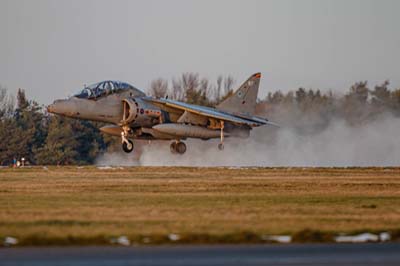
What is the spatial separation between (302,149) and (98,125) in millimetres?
19804

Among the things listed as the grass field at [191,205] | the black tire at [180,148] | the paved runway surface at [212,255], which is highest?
the black tire at [180,148]

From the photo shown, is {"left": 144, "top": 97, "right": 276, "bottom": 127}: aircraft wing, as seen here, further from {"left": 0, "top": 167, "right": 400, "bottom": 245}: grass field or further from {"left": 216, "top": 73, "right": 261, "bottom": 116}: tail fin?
{"left": 0, "top": 167, "right": 400, "bottom": 245}: grass field

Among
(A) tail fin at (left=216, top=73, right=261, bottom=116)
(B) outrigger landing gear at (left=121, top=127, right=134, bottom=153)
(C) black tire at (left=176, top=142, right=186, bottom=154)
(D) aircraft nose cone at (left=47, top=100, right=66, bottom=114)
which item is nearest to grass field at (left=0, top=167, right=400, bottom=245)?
(D) aircraft nose cone at (left=47, top=100, right=66, bottom=114)

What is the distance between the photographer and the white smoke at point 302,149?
4491 centimetres

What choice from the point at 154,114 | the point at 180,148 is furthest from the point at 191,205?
the point at 180,148

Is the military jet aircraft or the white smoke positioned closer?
the military jet aircraft

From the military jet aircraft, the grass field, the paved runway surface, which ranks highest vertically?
the military jet aircraft

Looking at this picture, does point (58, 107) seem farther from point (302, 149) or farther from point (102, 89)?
point (302, 149)

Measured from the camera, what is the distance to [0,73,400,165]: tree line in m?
47.3

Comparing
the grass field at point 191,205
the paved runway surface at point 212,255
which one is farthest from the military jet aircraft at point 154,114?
the paved runway surface at point 212,255

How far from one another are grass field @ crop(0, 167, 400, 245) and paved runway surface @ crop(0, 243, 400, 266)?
2.49ft

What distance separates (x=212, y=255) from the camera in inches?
489

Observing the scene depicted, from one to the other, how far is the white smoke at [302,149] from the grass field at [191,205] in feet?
37.0

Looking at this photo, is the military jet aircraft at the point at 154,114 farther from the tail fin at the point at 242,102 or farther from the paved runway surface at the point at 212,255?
the paved runway surface at the point at 212,255
